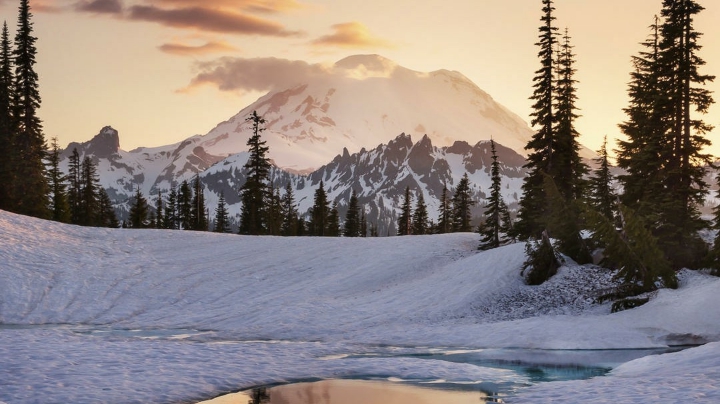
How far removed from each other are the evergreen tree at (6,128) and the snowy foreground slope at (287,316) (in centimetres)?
2101

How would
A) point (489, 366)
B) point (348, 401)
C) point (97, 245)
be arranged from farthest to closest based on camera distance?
point (97, 245), point (489, 366), point (348, 401)

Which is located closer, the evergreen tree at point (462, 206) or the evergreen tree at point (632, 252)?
the evergreen tree at point (632, 252)

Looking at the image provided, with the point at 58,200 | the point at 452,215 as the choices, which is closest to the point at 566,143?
the point at 452,215

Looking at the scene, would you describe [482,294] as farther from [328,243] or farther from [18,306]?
[18,306]

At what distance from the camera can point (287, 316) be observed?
3123 cm

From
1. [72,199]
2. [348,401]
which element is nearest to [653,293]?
[348,401]

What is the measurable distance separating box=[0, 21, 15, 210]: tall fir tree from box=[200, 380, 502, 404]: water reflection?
191 ft

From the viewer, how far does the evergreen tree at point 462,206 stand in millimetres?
84812

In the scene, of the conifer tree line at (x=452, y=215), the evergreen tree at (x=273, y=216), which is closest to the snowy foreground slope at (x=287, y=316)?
the evergreen tree at (x=273, y=216)

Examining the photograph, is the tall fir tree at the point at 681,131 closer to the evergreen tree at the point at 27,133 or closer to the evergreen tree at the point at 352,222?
the evergreen tree at the point at 27,133

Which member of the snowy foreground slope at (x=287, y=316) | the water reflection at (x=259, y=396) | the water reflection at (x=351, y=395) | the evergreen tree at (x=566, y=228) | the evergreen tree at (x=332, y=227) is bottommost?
the water reflection at (x=351, y=395)

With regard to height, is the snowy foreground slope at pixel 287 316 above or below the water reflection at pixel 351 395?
above

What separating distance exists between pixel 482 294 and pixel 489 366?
1220cm

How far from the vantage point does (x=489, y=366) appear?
20.4 meters
